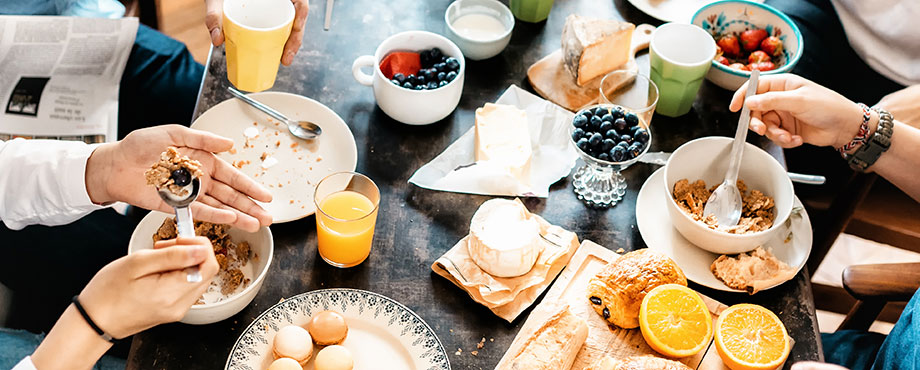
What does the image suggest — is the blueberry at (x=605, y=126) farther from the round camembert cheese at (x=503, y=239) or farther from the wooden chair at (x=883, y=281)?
the wooden chair at (x=883, y=281)

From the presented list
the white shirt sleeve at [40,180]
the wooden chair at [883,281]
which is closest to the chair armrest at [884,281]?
the wooden chair at [883,281]

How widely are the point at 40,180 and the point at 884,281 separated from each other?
5.34ft

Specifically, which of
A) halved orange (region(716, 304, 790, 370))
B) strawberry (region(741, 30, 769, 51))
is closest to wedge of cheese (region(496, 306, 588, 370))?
halved orange (region(716, 304, 790, 370))

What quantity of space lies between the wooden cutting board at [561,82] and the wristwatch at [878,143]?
0.51m

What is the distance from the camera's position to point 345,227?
1.32 meters

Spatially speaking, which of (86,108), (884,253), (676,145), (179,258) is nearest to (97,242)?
(86,108)

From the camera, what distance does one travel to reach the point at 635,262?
1363mm

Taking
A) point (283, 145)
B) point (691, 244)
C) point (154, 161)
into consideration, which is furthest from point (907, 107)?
point (154, 161)

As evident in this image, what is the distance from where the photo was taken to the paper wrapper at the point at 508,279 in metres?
1.35

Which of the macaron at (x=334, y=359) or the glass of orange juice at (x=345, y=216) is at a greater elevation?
the glass of orange juice at (x=345, y=216)

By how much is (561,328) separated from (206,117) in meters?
0.89

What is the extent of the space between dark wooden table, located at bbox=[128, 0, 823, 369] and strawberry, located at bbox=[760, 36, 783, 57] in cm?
15

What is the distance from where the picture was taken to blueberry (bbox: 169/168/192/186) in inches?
46.1

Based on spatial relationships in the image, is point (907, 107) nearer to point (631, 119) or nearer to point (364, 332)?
point (631, 119)
